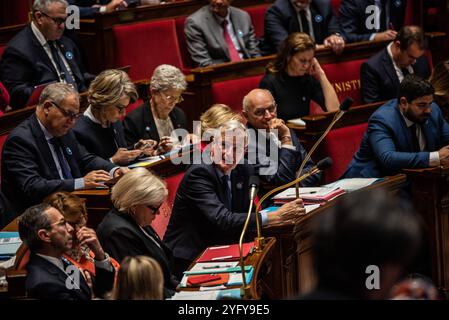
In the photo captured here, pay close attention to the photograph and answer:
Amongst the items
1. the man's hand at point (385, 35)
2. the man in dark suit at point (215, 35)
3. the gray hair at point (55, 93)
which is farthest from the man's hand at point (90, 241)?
the man's hand at point (385, 35)

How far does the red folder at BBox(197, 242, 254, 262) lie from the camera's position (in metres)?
2.25

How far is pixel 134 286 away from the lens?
62.2 inches

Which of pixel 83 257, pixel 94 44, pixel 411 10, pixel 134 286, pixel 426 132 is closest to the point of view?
pixel 134 286

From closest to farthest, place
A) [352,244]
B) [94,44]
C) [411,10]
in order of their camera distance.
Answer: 1. [352,244]
2. [94,44]
3. [411,10]

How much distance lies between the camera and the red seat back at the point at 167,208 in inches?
106

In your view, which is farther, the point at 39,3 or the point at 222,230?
the point at 39,3

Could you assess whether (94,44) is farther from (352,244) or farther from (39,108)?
(352,244)

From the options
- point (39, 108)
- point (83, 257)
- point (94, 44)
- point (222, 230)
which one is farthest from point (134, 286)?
point (94, 44)

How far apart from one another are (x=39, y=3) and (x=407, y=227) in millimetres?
2508

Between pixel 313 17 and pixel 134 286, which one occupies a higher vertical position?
pixel 313 17

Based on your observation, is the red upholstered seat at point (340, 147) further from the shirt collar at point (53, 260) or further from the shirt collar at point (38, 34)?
the shirt collar at point (53, 260)

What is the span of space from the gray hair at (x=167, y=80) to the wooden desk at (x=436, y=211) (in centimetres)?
89

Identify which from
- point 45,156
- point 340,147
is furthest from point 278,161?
point 45,156

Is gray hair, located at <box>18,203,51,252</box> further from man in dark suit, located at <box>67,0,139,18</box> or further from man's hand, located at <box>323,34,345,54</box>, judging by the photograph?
man's hand, located at <box>323,34,345,54</box>
